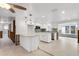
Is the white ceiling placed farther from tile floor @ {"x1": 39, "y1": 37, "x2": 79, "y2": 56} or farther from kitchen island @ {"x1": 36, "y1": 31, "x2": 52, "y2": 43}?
tile floor @ {"x1": 39, "y1": 37, "x2": 79, "y2": 56}

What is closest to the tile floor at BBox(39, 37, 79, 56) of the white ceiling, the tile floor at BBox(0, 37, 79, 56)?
the tile floor at BBox(0, 37, 79, 56)

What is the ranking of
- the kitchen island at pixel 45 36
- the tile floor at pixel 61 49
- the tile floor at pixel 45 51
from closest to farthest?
the tile floor at pixel 45 51 → the tile floor at pixel 61 49 → the kitchen island at pixel 45 36

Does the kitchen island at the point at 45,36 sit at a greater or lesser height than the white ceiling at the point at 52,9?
lesser

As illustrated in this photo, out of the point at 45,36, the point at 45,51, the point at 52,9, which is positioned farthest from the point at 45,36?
the point at 45,51

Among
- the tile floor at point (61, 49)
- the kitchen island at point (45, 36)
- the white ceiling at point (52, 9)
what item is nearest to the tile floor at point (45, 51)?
the tile floor at point (61, 49)

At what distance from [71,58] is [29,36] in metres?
2.15

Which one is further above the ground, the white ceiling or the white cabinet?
the white ceiling

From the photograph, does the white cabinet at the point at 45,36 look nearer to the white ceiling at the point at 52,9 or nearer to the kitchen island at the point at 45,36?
the kitchen island at the point at 45,36

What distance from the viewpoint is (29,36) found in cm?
486

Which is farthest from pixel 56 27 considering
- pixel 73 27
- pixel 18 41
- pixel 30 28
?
pixel 30 28

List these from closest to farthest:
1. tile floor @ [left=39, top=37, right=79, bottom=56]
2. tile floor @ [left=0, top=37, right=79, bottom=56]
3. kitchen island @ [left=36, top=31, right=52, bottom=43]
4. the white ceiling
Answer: tile floor @ [left=0, top=37, right=79, bottom=56], tile floor @ [left=39, top=37, right=79, bottom=56], the white ceiling, kitchen island @ [left=36, top=31, right=52, bottom=43]

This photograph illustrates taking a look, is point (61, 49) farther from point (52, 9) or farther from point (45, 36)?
point (45, 36)

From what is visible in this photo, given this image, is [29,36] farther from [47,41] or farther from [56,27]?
[56,27]

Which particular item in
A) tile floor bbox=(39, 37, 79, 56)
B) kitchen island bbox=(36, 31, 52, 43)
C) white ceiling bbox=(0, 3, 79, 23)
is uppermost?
white ceiling bbox=(0, 3, 79, 23)
